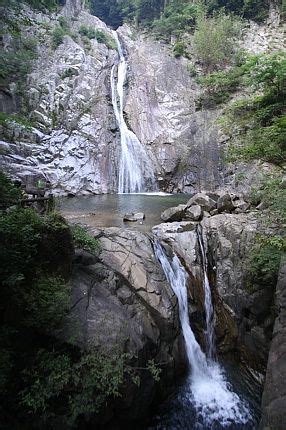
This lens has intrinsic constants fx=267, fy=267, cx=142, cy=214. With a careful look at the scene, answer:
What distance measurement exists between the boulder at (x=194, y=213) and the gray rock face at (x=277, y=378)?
4.35m

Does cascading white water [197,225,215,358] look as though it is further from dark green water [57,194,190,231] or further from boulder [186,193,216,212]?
boulder [186,193,216,212]

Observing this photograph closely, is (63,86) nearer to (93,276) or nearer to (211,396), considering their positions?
(93,276)

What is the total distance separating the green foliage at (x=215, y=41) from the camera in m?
23.3

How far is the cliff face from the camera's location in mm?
17734

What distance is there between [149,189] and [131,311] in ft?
49.8

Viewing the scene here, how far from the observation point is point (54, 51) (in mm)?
21484

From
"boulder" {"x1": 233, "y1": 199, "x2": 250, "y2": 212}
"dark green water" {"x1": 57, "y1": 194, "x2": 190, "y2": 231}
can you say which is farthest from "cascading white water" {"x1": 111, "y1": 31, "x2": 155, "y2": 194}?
"boulder" {"x1": 233, "y1": 199, "x2": 250, "y2": 212}

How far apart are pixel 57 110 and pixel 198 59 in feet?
48.1

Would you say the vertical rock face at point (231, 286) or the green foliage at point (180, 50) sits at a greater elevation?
the green foliage at point (180, 50)

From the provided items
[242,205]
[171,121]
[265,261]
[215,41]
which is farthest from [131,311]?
[215,41]

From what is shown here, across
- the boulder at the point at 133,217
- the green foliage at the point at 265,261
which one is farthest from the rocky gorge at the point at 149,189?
the boulder at the point at 133,217

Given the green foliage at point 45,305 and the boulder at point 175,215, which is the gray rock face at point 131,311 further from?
the boulder at point 175,215

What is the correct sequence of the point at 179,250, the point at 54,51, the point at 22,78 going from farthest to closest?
the point at 54,51, the point at 22,78, the point at 179,250

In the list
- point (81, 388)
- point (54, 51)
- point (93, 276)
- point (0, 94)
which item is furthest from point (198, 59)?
point (81, 388)
